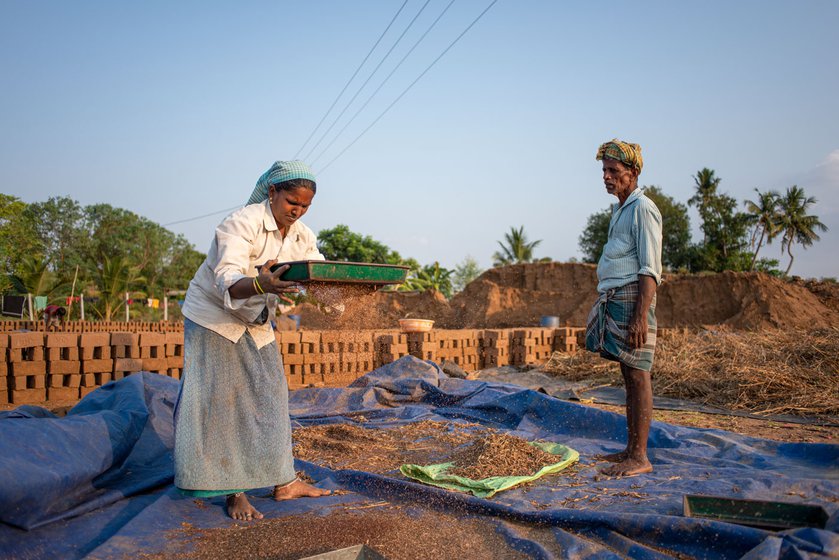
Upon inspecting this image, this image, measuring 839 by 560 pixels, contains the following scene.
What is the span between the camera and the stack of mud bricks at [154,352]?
5.55 metres

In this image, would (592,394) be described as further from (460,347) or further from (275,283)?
(275,283)

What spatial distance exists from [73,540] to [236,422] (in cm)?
72

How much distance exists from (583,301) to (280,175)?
16.0 meters

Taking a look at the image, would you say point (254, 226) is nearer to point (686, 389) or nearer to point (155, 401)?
point (155, 401)

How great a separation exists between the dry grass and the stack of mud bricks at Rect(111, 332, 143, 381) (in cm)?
513

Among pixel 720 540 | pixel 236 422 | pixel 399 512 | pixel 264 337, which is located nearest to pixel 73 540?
pixel 236 422

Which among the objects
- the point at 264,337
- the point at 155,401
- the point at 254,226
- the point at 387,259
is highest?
the point at 387,259

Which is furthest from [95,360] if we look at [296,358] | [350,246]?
[350,246]

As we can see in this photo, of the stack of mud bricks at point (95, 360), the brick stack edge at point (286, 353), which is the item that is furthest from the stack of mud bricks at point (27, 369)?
the stack of mud bricks at point (95, 360)

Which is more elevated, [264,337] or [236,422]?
[264,337]

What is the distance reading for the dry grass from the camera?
5359 millimetres

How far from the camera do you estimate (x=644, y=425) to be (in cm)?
317

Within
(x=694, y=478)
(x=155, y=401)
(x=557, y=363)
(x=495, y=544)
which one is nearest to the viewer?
(x=495, y=544)

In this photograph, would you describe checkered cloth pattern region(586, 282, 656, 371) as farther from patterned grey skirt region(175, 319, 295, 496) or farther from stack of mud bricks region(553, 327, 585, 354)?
stack of mud bricks region(553, 327, 585, 354)
